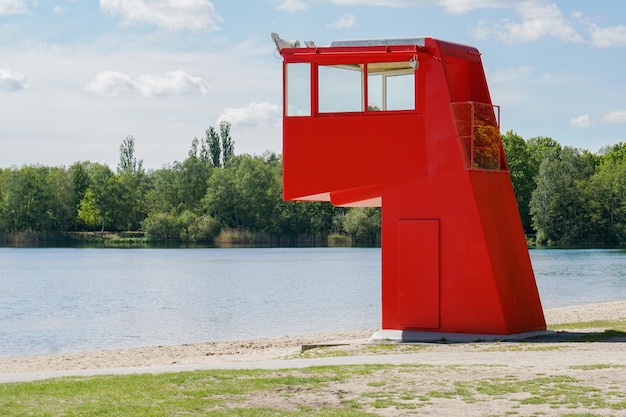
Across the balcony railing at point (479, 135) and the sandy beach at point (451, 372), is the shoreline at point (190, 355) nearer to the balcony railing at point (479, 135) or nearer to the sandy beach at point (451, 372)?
the sandy beach at point (451, 372)

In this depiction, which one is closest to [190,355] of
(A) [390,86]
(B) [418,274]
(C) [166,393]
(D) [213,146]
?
(B) [418,274]

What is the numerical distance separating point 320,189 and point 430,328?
3903mm

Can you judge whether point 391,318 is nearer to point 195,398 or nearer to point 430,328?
point 430,328

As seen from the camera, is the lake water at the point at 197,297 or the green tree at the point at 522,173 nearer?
the lake water at the point at 197,297

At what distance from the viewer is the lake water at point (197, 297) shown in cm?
3162

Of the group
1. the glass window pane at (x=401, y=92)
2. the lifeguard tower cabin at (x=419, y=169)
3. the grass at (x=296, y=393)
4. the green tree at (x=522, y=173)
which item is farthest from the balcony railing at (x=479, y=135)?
the green tree at (x=522, y=173)

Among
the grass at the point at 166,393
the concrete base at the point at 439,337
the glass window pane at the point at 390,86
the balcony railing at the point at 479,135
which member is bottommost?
the grass at the point at 166,393

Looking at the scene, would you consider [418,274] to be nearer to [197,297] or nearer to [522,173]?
[197,297]

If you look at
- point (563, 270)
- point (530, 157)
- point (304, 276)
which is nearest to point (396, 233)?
point (304, 276)

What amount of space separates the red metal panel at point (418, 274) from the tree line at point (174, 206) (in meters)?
95.7

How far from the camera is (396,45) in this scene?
20.9m

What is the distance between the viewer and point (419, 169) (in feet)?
67.8

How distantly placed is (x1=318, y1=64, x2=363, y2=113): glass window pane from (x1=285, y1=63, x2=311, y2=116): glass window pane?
0.92 feet

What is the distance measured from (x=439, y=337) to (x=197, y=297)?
28402 mm
